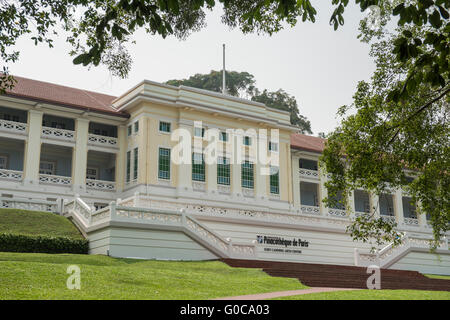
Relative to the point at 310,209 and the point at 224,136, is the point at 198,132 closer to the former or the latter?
the point at 224,136

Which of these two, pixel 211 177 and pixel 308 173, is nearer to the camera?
pixel 211 177

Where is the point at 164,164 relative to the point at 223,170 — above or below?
below

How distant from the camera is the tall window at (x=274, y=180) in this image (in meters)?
32.2

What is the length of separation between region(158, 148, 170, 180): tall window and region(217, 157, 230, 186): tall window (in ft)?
10.4

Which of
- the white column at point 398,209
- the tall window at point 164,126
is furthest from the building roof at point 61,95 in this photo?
the white column at point 398,209

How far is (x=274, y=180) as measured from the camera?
32281 millimetres

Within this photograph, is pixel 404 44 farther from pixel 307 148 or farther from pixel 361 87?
pixel 307 148

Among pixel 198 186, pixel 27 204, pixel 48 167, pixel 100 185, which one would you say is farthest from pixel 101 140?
pixel 27 204

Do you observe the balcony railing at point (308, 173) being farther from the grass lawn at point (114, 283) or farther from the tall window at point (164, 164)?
the grass lawn at point (114, 283)

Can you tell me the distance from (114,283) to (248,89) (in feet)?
147

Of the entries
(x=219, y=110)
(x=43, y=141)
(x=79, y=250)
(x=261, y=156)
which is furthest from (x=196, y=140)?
(x=79, y=250)

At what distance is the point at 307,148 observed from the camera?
1406 inches

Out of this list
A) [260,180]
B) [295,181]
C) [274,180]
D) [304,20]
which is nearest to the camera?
[304,20]

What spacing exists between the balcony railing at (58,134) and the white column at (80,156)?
1.16ft
